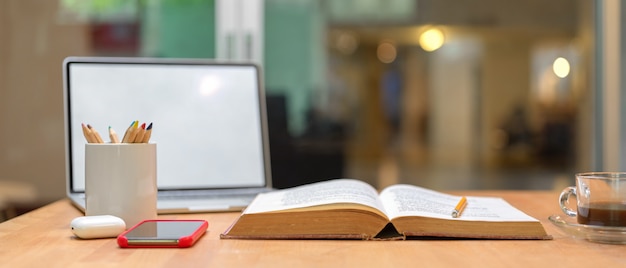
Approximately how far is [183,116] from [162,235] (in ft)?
1.86

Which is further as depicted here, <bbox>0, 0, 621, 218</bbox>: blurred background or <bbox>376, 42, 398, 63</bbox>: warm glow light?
<bbox>376, 42, 398, 63</bbox>: warm glow light

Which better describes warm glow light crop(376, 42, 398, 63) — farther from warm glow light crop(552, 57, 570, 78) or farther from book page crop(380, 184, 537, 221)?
book page crop(380, 184, 537, 221)

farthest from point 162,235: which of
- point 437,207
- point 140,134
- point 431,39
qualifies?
point 431,39

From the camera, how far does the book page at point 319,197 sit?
90cm

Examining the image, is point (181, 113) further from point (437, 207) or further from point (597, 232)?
point (597, 232)

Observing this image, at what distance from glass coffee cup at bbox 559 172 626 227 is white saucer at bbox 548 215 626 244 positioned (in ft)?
0.05

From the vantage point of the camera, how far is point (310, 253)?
0.78 meters

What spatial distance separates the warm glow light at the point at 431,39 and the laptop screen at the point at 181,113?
333 cm

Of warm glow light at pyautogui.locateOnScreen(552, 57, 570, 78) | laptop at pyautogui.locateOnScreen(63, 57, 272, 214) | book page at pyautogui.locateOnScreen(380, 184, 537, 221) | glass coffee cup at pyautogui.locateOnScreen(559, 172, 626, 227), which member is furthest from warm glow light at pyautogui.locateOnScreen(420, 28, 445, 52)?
glass coffee cup at pyautogui.locateOnScreen(559, 172, 626, 227)

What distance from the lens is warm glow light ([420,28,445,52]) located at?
4.61 metres

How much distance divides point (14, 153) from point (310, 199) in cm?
232

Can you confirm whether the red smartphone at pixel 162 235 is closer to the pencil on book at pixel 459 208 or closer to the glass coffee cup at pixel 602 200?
the pencil on book at pixel 459 208

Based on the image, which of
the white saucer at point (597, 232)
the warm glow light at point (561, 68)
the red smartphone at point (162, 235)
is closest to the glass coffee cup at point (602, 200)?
the white saucer at point (597, 232)

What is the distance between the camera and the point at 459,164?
5.79 metres
